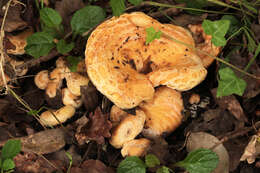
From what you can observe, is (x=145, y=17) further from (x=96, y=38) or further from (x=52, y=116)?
(x=52, y=116)

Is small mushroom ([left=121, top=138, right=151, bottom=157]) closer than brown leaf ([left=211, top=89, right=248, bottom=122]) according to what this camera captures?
Yes

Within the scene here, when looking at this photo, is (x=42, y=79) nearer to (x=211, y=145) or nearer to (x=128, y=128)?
(x=128, y=128)

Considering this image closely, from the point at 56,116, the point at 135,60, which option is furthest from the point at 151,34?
the point at 56,116

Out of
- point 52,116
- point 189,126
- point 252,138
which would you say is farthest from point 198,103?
point 52,116

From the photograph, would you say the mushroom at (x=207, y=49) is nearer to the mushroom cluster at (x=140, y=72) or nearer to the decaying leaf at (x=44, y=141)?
the mushroom cluster at (x=140, y=72)

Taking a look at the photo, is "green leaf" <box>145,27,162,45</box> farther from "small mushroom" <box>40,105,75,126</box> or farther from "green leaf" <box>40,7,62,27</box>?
"small mushroom" <box>40,105,75,126</box>

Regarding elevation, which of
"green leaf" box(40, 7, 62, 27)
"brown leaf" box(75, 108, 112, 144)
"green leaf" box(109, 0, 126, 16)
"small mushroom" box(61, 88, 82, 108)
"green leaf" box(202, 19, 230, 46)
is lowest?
"brown leaf" box(75, 108, 112, 144)

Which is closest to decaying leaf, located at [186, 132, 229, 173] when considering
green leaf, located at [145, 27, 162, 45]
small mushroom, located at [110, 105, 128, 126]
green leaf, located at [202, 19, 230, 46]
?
small mushroom, located at [110, 105, 128, 126]
